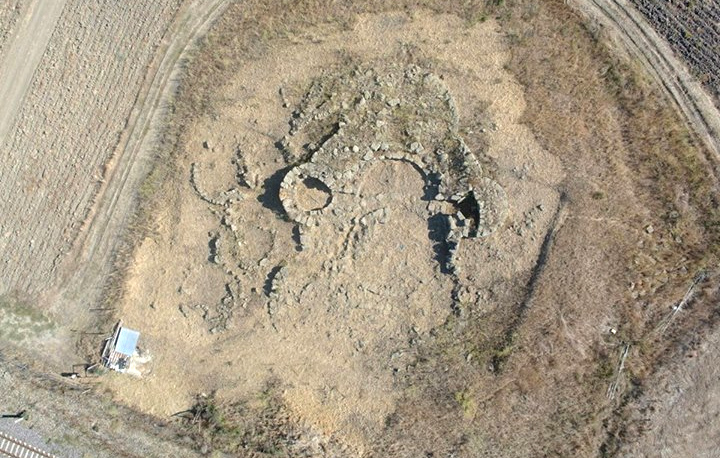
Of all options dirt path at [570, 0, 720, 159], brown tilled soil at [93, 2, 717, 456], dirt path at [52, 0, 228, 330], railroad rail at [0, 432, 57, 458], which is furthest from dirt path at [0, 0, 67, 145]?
dirt path at [570, 0, 720, 159]

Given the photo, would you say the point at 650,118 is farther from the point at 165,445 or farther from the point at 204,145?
the point at 165,445

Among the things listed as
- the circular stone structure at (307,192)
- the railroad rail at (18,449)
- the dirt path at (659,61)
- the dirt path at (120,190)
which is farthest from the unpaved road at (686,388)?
the railroad rail at (18,449)

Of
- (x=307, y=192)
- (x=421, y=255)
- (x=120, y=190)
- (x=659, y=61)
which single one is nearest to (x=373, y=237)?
(x=421, y=255)

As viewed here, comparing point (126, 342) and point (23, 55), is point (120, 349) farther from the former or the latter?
point (23, 55)

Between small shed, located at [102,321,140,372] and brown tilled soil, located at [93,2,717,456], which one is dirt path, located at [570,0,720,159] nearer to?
brown tilled soil, located at [93,2,717,456]

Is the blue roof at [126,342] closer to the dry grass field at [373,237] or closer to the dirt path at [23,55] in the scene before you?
the dry grass field at [373,237]
